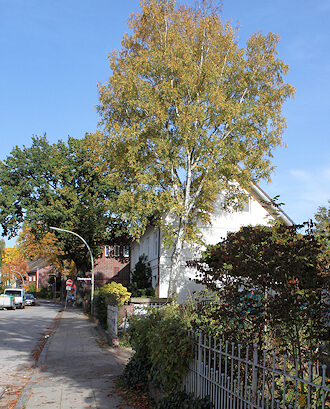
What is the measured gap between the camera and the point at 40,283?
96.2 m

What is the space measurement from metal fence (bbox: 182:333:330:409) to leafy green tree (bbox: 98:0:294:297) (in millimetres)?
17589

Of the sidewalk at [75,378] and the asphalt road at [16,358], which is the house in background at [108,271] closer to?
the asphalt road at [16,358]

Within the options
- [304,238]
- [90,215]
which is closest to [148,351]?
[304,238]

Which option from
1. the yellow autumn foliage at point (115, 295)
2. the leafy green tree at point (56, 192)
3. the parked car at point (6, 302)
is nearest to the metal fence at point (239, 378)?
the yellow autumn foliage at point (115, 295)

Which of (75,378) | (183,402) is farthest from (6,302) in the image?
(183,402)

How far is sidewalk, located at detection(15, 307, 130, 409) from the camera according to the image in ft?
26.3

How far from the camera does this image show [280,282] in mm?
4730

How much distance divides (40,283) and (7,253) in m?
9.24

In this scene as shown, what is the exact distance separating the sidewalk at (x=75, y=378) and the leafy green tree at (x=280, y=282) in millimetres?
3703

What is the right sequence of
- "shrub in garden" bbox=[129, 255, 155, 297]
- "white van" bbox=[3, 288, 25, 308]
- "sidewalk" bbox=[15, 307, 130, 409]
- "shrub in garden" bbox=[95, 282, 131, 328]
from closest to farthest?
"sidewalk" bbox=[15, 307, 130, 409]
"shrub in garden" bbox=[95, 282, 131, 328]
"shrub in garden" bbox=[129, 255, 155, 297]
"white van" bbox=[3, 288, 25, 308]

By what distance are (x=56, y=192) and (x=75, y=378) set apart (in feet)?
107

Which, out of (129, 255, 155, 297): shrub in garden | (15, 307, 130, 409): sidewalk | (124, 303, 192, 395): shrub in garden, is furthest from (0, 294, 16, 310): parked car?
(124, 303, 192, 395): shrub in garden

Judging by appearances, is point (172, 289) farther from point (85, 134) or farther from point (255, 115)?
point (85, 134)

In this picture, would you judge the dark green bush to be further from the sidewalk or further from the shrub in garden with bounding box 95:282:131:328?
the shrub in garden with bounding box 95:282:131:328
